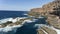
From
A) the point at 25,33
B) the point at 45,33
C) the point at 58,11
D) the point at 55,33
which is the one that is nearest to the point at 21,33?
the point at 25,33

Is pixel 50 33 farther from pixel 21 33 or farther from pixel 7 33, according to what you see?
pixel 7 33

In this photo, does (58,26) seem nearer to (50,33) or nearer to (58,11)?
(50,33)

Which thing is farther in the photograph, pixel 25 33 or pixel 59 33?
pixel 25 33

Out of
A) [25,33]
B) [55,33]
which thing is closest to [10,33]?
[25,33]

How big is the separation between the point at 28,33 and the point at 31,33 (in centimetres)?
85

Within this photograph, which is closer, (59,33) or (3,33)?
(59,33)

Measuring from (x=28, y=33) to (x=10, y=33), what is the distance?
15.9ft

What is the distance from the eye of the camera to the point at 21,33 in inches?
1437

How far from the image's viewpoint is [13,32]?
37.2 m

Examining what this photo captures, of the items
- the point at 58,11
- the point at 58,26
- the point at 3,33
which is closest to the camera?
the point at 3,33

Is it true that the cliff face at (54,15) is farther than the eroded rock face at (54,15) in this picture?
No

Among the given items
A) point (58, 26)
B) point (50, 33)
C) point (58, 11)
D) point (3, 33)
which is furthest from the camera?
point (58, 11)

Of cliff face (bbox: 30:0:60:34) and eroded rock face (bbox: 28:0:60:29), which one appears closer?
cliff face (bbox: 30:0:60:34)

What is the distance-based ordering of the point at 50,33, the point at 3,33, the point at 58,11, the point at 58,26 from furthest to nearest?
the point at 58,11
the point at 58,26
the point at 3,33
the point at 50,33
